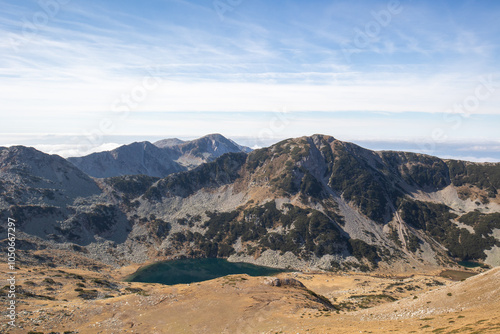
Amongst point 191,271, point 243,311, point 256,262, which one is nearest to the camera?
point 243,311

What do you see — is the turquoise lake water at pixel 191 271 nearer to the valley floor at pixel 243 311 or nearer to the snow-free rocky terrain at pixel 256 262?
the snow-free rocky terrain at pixel 256 262

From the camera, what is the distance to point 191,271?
5817 inches

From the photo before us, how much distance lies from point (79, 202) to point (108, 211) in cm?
2010

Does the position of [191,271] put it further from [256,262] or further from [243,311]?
[243,311]

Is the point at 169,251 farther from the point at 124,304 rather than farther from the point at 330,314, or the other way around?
the point at 330,314

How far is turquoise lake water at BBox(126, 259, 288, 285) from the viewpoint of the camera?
134250mm

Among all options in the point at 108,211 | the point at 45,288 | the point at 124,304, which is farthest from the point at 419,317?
the point at 108,211

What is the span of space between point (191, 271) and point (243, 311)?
348 feet

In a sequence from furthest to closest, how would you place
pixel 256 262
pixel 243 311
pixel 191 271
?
pixel 256 262, pixel 191 271, pixel 243 311

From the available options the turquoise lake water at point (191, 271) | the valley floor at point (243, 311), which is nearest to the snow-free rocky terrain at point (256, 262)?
the valley floor at point (243, 311)

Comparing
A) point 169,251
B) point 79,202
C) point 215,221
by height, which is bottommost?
point 169,251

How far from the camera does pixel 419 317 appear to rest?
36062 millimetres

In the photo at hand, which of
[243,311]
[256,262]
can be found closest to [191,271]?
[256,262]

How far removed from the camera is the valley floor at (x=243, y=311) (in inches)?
1334
